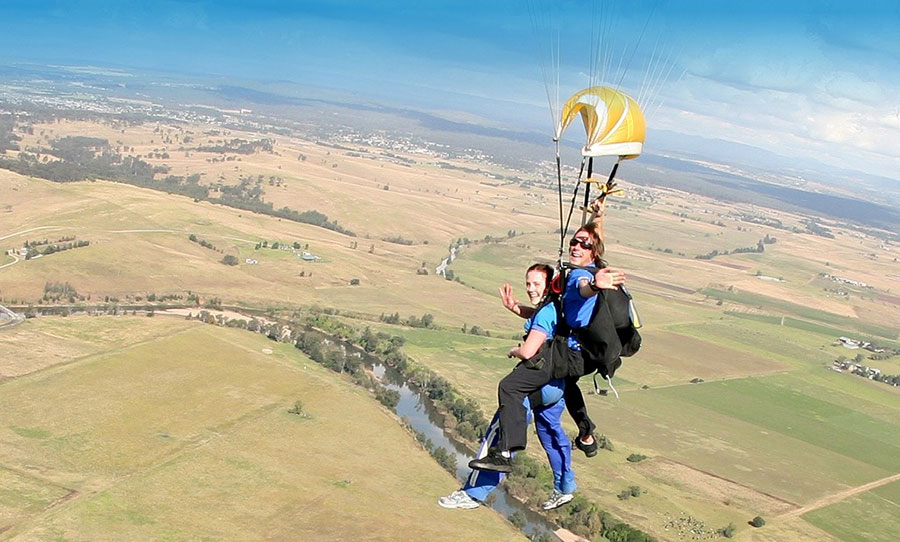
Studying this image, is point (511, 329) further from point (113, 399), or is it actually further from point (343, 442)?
point (113, 399)

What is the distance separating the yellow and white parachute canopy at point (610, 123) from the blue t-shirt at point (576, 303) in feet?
4.52

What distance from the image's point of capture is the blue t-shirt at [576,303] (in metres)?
8.90

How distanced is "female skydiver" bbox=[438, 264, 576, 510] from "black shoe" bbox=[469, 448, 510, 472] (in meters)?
0.09

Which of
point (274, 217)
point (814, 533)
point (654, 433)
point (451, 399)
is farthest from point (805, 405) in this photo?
point (274, 217)

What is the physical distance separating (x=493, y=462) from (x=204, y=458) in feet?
102

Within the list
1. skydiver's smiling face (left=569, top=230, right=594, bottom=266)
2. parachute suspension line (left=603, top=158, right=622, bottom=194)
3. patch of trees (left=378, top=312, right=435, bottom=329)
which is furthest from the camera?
patch of trees (left=378, top=312, right=435, bottom=329)

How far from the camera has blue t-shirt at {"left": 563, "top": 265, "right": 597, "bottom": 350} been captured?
29.2ft

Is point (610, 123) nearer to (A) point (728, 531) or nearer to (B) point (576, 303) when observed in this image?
(B) point (576, 303)

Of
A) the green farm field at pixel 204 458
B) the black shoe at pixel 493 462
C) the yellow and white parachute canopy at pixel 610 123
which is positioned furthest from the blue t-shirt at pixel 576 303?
the green farm field at pixel 204 458

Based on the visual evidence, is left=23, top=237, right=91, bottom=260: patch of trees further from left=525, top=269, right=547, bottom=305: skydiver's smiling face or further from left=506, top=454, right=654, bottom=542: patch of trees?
left=525, top=269, right=547, bottom=305: skydiver's smiling face

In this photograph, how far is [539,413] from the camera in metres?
9.58

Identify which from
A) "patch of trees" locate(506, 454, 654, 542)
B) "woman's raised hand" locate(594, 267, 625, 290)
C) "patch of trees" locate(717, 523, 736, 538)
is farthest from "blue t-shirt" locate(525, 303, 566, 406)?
"patch of trees" locate(717, 523, 736, 538)

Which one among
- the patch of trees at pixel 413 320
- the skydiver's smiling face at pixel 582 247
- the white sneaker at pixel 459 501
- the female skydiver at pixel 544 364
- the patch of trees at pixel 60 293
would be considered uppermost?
the skydiver's smiling face at pixel 582 247

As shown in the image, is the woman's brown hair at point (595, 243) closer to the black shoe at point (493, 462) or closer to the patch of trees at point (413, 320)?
the black shoe at point (493, 462)
